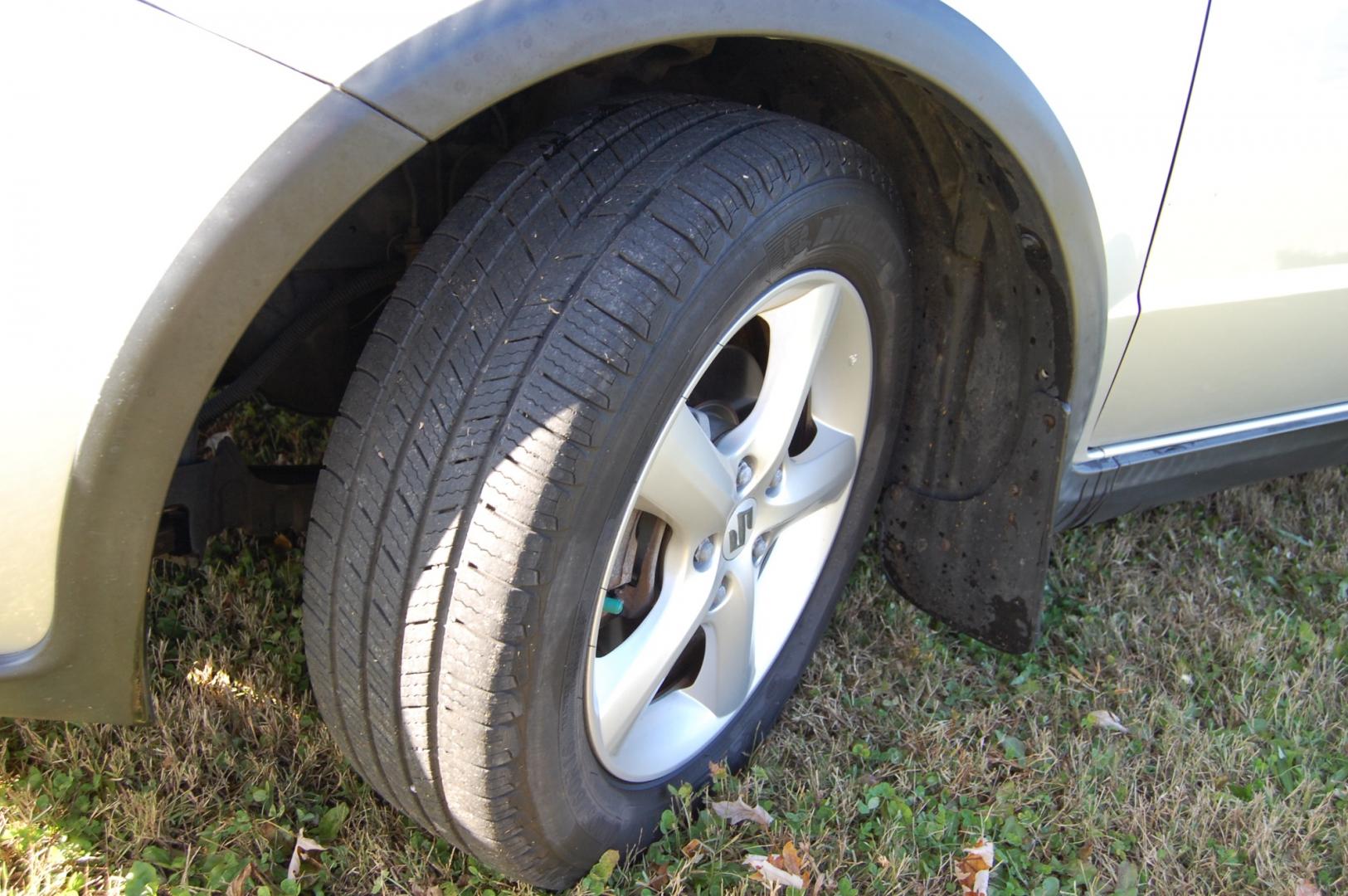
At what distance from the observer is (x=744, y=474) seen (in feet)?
5.80

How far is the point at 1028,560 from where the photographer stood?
6.67 ft

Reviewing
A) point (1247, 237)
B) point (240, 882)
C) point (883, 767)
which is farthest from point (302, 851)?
point (1247, 237)

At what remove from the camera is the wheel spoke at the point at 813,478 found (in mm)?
1876

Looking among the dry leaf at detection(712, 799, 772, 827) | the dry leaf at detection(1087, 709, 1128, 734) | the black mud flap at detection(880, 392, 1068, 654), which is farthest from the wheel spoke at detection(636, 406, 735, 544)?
the dry leaf at detection(1087, 709, 1128, 734)

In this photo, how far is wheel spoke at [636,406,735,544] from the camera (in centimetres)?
148

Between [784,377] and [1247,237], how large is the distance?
0.85 metres

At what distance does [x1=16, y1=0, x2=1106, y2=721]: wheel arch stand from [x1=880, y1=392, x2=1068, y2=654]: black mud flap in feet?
2.93

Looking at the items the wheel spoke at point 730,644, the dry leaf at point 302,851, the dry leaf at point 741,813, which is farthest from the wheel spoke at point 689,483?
the dry leaf at point 302,851

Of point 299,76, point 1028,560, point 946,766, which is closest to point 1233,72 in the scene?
point 1028,560

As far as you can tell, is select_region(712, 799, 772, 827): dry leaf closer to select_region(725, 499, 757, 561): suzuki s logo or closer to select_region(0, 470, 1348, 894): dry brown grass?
select_region(0, 470, 1348, 894): dry brown grass

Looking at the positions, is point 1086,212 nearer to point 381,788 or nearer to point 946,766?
point 946,766

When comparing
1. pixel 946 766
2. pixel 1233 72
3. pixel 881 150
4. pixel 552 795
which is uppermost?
pixel 881 150

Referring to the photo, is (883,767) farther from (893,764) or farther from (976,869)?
(976,869)

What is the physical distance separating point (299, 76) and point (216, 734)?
1.23 metres
